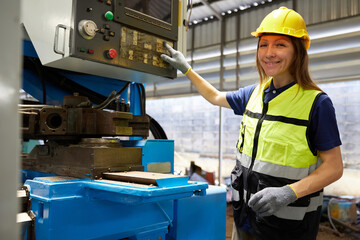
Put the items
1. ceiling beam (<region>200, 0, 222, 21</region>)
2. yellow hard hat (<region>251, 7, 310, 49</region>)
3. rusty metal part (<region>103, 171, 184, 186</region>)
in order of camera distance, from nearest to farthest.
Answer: rusty metal part (<region>103, 171, 184, 186</region>) → yellow hard hat (<region>251, 7, 310, 49</region>) → ceiling beam (<region>200, 0, 222, 21</region>)

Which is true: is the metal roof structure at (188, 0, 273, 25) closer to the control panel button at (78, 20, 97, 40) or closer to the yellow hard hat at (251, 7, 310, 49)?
the yellow hard hat at (251, 7, 310, 49)

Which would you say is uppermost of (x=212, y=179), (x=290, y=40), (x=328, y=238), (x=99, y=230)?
→ (x=290, y=40)

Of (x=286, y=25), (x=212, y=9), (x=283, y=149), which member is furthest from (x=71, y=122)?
Result: (x=212, y=9)

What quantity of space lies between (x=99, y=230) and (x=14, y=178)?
0.73m

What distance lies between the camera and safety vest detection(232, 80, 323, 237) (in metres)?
1.08

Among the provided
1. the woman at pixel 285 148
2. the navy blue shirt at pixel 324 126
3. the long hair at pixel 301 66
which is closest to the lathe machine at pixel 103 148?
the woman at pixel 285 148

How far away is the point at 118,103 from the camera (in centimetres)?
146

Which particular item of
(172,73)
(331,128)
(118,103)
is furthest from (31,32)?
(331,128)

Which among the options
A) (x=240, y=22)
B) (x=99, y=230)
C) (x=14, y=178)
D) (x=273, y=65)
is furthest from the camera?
(x=240, y=22)

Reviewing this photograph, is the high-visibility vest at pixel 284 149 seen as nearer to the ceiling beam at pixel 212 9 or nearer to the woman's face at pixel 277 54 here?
the woman's face at pixel 277 54

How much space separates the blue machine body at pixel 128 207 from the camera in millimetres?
876

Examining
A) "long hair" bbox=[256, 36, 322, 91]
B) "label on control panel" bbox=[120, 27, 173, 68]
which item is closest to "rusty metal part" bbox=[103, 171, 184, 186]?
"label on control panel" bbox=[120, 27, 173, 68]

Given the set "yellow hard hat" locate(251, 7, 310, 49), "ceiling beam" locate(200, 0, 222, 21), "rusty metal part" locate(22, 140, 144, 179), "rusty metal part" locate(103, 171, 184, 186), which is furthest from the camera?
"ceiling beam" locate(200, 0, 222, 21)

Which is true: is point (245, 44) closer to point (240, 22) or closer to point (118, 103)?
point (240, 22)
